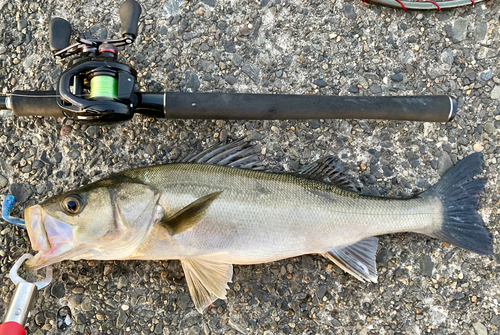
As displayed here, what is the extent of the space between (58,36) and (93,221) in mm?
1140

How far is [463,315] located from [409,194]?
3.11 ft

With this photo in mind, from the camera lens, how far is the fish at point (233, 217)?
6.60ft

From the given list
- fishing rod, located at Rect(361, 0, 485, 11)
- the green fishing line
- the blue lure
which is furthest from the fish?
fishing rod, located at Rect(361, 0, 485, 11)

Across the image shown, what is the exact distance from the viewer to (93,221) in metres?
2.00

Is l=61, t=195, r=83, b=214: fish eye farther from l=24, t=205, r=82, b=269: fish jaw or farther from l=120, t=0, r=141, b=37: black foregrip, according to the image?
l=120, t=0, r=141, b=37: black foregrip

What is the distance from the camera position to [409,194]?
2582 millimetres

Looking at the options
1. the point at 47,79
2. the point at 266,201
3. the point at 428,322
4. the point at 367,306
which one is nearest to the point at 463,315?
the point at 428,322

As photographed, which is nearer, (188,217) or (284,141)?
(188,217)

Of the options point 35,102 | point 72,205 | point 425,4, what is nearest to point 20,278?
point 72,205

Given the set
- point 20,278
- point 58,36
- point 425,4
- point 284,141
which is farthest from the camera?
point 425,4

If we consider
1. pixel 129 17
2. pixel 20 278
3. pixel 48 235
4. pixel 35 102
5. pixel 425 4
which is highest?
pixel 425 4

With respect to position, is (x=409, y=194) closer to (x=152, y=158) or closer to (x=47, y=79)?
(x=152, y=158)

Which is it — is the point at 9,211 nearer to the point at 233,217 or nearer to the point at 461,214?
the point at 233,217

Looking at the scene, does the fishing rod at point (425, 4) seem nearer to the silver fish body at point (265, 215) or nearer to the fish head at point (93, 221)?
the silver fish body at point (265, 215)
